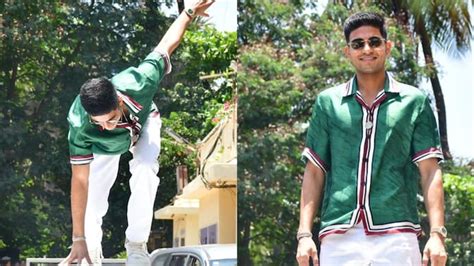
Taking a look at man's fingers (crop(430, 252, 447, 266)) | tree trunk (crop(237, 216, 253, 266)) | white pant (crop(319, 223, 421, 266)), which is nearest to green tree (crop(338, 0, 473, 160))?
tree trunk (crop(237, 216, 253, 266))

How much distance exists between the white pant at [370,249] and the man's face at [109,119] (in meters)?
0.95

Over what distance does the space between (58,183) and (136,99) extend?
51.9 inches

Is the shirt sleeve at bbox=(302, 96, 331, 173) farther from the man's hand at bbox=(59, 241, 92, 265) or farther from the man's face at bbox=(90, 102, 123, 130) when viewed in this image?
the man's hand at bbox=(59, 241, 92, 265)

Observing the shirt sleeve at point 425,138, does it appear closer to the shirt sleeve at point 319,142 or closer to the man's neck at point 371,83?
the man's neck at point 371,83

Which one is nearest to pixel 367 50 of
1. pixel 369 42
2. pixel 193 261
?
pixel 369 42

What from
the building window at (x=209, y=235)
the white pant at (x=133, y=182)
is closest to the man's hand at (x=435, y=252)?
the white pant at (x=133, y=182)

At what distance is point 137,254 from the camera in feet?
13.2

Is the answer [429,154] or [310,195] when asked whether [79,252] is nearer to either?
[310,195]

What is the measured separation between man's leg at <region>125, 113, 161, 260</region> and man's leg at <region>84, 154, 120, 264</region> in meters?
0.09

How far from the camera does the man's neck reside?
302cm

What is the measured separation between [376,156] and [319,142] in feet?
0.60

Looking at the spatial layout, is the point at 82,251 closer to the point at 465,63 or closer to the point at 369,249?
the point at 369,249

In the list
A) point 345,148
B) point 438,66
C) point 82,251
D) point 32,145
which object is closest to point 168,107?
point 32,145

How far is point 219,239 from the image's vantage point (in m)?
4.96
